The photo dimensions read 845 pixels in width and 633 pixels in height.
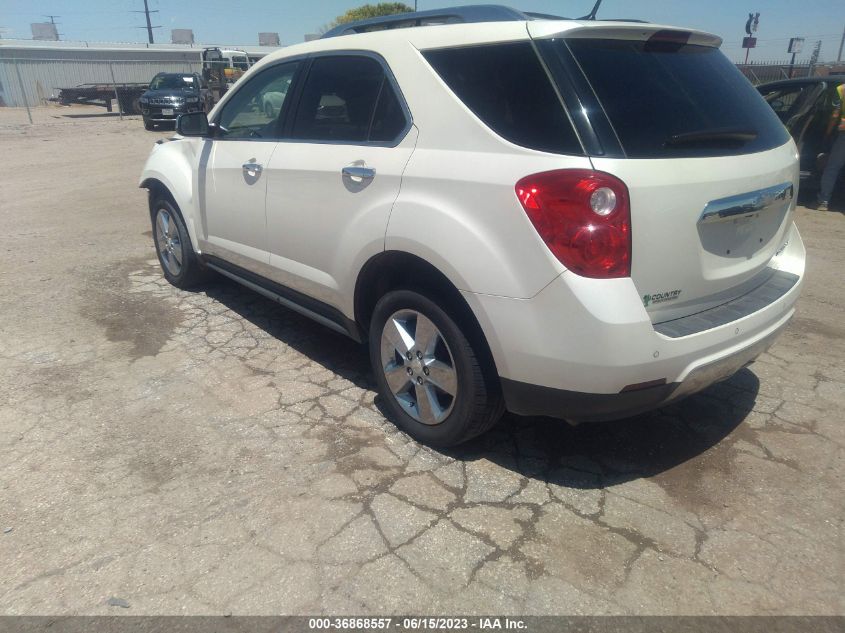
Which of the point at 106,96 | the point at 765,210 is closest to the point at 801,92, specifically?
the point at 765,210

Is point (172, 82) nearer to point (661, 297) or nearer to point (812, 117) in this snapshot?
point (812, 117)

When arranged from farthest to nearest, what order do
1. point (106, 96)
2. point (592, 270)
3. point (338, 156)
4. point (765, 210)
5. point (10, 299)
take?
point (106, 96) < point (10, 299) < point (338, 156) < point (765, 210) < point (592, 270)

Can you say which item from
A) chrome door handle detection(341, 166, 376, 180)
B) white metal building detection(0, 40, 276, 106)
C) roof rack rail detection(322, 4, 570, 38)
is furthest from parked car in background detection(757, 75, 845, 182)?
white metal building detection(0, 40, 276, 106)

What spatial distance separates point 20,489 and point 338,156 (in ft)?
6.88

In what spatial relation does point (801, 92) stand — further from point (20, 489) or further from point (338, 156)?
point (20, 489)

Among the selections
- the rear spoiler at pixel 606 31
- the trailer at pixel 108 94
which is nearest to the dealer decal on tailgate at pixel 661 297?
the rear spoiler at pixel 606 31

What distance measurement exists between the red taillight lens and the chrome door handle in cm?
98

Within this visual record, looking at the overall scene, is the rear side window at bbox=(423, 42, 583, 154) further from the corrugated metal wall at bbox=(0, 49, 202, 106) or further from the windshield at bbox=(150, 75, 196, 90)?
the corrugated metal wall at bbox=(0, 49, 202, 106)

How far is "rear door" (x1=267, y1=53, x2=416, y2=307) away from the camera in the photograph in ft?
9.70

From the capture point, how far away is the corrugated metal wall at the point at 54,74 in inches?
1505

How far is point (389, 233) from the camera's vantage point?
112 inches

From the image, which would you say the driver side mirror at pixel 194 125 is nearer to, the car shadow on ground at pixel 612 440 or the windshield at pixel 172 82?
the car shadow on ground at pixel 612 440

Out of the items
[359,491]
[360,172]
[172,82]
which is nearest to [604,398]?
[359,491]

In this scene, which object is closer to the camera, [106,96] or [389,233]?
[389,233]
